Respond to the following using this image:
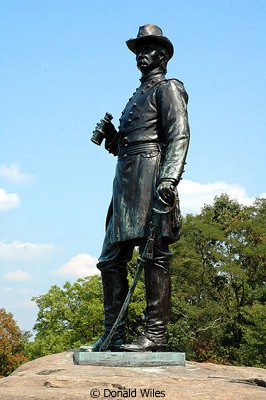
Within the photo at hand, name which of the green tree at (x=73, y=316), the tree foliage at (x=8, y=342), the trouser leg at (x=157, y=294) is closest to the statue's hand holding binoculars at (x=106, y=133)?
the trouser leg at (x=157, y=294)

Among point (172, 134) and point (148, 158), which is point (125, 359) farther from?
point (172, 134)

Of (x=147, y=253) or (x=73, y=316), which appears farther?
(x=73, y=316)

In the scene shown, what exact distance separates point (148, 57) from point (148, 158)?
124 centimetres

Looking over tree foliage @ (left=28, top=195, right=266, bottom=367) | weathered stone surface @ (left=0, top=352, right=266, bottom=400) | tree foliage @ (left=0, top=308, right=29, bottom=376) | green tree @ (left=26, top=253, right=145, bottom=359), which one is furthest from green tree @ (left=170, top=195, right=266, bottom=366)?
weathered stone surface @ (left=0, top=352, right=266, bottom=400)

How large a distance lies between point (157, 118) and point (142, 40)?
951mm

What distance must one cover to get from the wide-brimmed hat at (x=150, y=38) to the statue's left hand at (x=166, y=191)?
175 cm

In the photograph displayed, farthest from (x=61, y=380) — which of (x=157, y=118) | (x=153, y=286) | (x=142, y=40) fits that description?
(x=142, y=40)

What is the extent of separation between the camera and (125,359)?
6.16 meters

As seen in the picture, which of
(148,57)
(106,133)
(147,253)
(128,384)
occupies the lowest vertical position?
(128,384)

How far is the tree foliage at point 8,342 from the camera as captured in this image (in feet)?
128

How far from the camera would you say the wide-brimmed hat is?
727 cm

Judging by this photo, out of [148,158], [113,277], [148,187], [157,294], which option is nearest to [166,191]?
[148,187]

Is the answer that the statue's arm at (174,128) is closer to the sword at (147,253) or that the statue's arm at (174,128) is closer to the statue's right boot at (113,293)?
the sword at (147,253)

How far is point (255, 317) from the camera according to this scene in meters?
28.1
